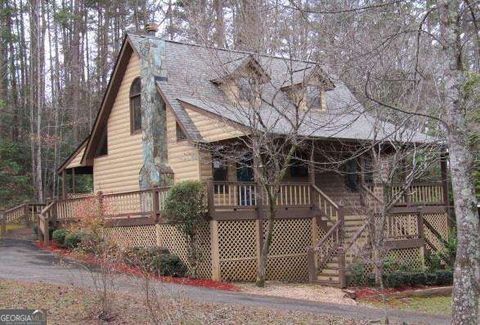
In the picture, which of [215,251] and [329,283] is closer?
[329,283]

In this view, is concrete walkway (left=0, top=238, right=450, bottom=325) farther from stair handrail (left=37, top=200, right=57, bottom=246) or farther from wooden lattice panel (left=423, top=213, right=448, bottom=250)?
wooden lattice panel (left=423, top=213, right=448, bottom=250)

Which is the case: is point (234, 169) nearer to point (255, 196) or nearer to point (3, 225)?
point (255, 196)

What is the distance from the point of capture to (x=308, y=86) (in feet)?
55.0

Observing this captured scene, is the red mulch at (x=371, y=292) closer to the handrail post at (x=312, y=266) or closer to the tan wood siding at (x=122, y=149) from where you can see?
the handrail post at (x=312, y=266)

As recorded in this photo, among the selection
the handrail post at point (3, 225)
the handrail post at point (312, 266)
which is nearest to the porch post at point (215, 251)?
the handrail post at point (312, 266)

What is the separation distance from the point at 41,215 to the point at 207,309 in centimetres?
1638

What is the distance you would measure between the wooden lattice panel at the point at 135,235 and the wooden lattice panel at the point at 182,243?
485mm

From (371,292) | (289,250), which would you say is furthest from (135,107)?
(371,292)

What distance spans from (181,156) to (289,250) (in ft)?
16.1

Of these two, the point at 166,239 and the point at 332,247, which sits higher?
the point at 166,239

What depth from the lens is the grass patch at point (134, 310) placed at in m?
9.15

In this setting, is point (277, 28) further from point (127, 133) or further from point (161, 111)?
point (127, 133)

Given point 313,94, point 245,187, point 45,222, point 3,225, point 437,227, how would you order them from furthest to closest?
point 3,225
point 45,222
point 437,227
point 245,187
point 313,94

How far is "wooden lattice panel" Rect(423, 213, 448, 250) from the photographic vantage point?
2133 centimetres
